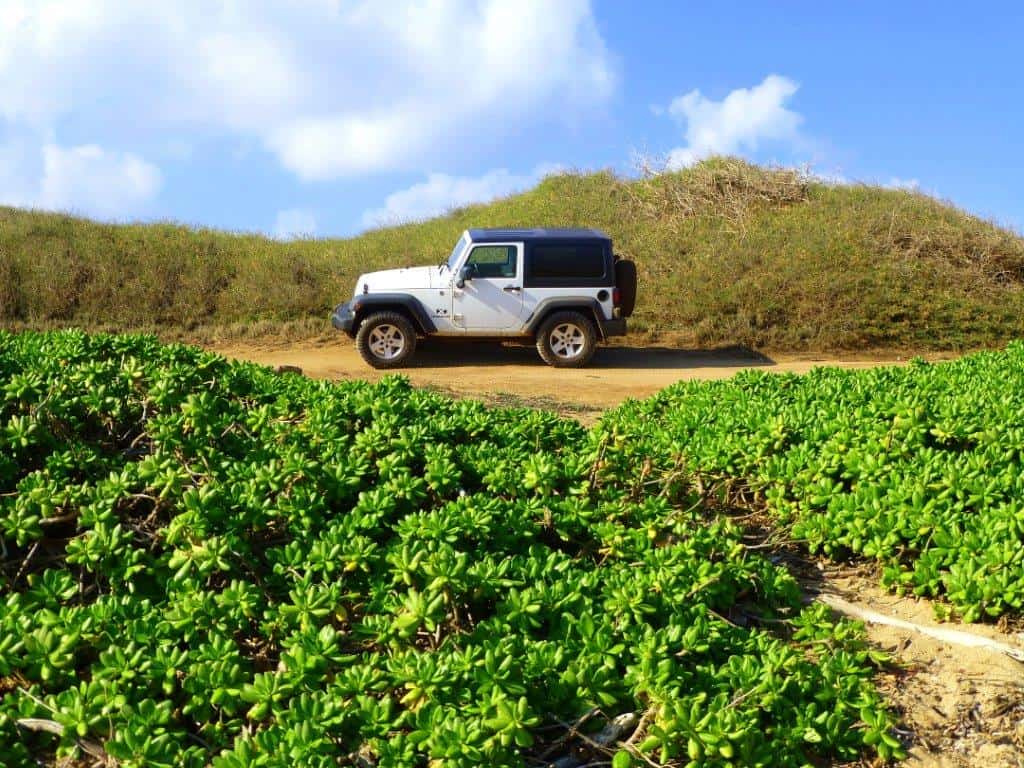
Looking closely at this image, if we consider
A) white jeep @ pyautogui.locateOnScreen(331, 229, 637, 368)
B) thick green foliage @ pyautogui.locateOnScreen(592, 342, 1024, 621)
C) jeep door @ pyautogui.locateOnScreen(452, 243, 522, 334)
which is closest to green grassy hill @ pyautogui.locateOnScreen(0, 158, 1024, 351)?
white jeep @ pyautogui.locateOnScreen(331, 229, 637, 368)

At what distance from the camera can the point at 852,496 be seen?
5.19 m

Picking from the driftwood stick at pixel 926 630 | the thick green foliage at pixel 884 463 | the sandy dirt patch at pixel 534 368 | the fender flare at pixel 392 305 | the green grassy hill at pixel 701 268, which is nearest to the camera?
the driftwood stick at pixel 926 630

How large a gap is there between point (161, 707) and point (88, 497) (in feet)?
5.25

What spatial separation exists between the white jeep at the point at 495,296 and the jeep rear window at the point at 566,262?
15mm

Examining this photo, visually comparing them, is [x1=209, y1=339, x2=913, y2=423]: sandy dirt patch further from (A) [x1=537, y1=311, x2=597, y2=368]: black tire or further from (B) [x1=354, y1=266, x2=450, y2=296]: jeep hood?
(B) [x1=354, y1=266, x2=450, y2=296]: jeep hood

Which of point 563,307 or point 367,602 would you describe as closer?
point 367,602

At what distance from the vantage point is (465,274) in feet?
45.4

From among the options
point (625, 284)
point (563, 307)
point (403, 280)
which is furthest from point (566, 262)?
point (403, 280)

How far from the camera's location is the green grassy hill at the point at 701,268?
1822 cm

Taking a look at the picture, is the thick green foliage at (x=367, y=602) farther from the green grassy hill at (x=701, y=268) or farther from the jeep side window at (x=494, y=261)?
the green grassy hill at (x=701, y=268)

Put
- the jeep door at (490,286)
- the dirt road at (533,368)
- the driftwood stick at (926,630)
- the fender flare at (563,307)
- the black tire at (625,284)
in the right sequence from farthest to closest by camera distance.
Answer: the black tire at (625,284), the fender flare at (563,307), the jeep door at (490,286), the dirt road at (533,368), the driftwood stick at (926,630)

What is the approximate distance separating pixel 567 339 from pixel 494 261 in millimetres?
1676

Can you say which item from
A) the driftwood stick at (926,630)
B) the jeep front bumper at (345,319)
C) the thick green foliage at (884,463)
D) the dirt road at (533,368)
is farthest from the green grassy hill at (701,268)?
the driftwood stick at (926,630)

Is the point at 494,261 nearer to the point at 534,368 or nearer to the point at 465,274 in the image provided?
the point at 465,274
